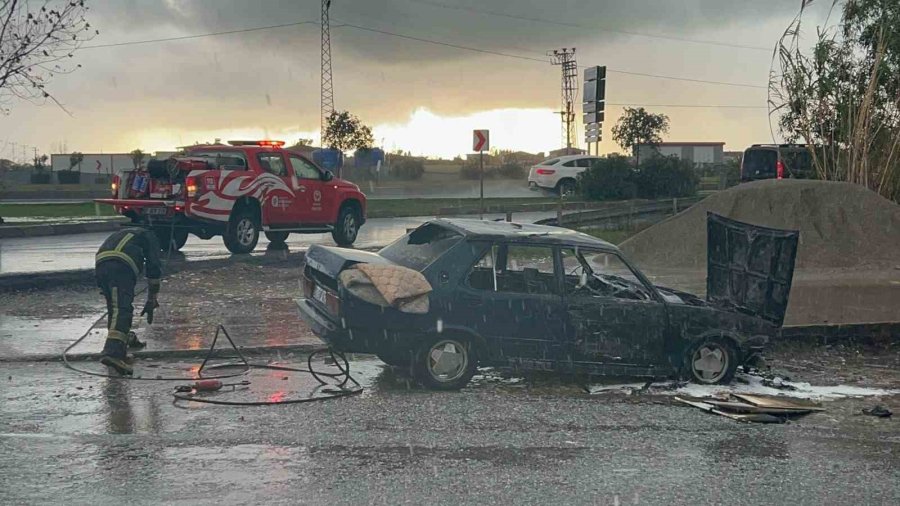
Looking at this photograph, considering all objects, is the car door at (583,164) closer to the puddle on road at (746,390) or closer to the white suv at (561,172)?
the white suv at (561,172)

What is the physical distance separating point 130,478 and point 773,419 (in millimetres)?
4616

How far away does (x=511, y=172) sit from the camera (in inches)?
2731

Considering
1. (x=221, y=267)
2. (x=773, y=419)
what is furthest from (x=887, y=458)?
(x=221, y=267)

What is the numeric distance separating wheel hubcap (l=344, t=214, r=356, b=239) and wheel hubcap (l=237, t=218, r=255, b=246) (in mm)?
2740

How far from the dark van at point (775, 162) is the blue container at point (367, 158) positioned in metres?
37.4

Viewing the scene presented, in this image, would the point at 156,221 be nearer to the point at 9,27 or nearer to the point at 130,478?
the point at 9,27

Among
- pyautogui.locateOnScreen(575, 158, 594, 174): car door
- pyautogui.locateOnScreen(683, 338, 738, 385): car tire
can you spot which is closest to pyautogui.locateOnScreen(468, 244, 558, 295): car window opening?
pyautogui.locateOnScreen(683, 338, 738, 385): car tire

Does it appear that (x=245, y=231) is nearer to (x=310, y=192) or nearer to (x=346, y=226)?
(x=310, y=192)

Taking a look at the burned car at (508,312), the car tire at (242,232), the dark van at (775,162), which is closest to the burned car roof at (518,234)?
the burned car at (508,312)

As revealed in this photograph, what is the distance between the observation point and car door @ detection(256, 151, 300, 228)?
59.6 feet

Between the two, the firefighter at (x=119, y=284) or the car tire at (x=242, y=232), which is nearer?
the firefighter at (x=119, y=284)

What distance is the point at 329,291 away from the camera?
8148 millimetres

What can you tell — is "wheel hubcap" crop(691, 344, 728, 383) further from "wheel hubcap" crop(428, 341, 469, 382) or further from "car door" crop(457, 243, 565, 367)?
"wheel hubcap" crop(428, 341, 469, 382)

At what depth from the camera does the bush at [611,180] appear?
121 ft
